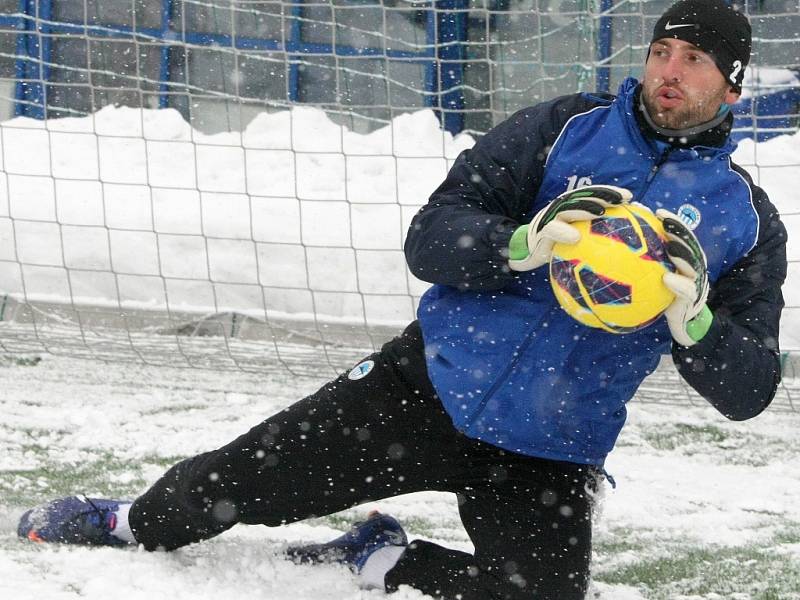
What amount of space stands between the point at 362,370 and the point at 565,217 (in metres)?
0.74

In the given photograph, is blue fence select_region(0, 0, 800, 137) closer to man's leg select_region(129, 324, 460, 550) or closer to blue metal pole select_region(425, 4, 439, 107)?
blue metal pole select_region(425, 4, 439, 107)

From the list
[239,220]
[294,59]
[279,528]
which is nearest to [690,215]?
[279,528]

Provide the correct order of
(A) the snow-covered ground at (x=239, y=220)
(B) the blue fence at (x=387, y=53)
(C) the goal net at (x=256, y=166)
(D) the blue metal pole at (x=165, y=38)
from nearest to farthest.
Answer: (C) the goal net at (x=256, y=166) < (A) the snow-covered ground at (x=239, y=220) < (B) the blue fence at (x=387, y=53) < (D) the blue metal pole at (x=165, y=38)

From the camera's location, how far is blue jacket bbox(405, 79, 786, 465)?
8.55 feet

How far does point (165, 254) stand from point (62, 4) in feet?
13.4

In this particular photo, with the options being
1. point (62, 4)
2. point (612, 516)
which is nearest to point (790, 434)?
point (612, 516)

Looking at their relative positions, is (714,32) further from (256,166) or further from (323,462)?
(256,166)

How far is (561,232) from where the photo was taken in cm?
233

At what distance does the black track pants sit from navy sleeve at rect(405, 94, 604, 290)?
30cm

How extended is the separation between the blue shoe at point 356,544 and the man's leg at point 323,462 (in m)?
0.15

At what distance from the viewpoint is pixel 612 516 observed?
3604 millimetres

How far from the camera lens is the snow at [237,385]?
115 inches

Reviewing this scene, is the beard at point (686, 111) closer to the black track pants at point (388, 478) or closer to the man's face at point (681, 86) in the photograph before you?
the man's face at point (681, 86)

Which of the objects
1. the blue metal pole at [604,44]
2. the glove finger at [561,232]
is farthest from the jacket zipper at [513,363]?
the blue metal pole at [604,44]
